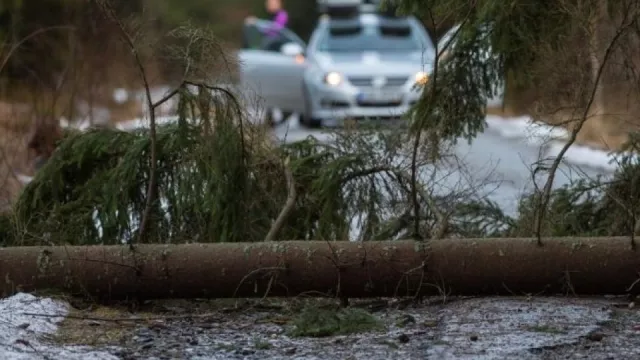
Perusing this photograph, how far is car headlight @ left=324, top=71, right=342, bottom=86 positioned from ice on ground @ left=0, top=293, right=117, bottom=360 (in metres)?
13.1

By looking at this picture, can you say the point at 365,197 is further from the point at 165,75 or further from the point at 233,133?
the point at 165,75

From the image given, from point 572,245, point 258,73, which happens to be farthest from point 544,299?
point 258,73

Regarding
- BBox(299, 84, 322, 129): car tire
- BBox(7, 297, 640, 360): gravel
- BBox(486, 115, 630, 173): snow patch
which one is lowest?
BBox(7, 297, 640, 360): gravel

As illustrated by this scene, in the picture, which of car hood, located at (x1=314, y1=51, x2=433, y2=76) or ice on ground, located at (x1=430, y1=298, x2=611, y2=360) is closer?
ice on ground, located at (x1=430, y1=298, x2=611, y2=360)

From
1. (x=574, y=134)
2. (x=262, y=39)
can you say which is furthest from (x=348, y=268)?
(x=262, y=39)

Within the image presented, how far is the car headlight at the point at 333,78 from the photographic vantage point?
20.6 metres

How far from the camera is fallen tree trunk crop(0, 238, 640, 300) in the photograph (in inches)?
302

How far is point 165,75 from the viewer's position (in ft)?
44.8

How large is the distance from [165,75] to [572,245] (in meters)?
6.89

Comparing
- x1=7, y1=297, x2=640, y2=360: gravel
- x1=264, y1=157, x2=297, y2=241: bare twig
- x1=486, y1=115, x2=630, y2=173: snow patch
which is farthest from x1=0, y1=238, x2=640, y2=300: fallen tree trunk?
x1=486, y1=115, x2=630, y2=173: snow patch

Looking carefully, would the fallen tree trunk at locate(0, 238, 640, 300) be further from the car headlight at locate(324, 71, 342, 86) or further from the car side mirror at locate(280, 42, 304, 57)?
the car side mirror at locate(280, 42, 304, 57)

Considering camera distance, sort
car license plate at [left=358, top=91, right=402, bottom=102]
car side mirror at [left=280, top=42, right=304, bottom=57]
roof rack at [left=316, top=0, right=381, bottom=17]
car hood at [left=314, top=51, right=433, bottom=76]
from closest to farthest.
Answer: car license plate at [left=358, top=91, right=402, bottom=102]
car hood at [left=314, top=51, right=433, bottom=76]
car side mirror at [left=280, top=42, right=304, bottom=57]
roof rack at [left=316, top=0, right=381, bottom=17]

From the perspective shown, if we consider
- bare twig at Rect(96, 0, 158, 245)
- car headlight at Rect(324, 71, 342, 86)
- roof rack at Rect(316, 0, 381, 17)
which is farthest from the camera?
roof rack at Rect(316, 0, 381, 17)

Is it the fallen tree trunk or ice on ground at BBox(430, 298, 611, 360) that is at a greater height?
the fallen tree trunk
